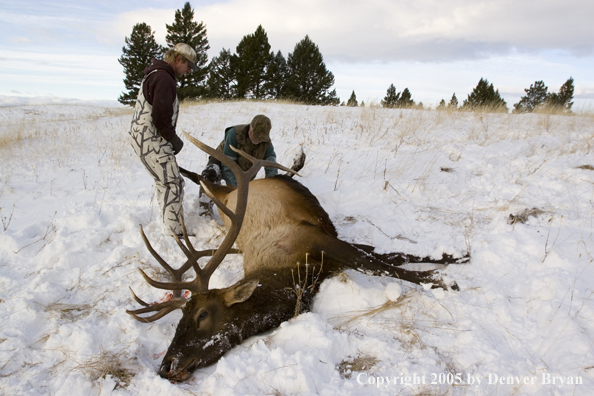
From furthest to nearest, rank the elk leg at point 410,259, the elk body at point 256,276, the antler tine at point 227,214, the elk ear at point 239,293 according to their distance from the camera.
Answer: the elk leg at point 410,259, the antler tine at point 227,214, the elk ear at point 239,293, the elk body at point 256,276

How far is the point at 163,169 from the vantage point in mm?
4012

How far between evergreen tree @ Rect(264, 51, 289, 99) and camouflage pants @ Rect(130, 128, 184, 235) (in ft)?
101

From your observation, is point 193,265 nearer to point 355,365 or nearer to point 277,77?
point 355,365

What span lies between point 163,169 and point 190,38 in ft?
98.4

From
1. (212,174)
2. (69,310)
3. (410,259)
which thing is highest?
(212,174)

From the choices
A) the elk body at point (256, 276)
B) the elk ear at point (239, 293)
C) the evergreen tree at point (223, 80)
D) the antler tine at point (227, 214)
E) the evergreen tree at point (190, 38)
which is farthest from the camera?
the evergreen tree at point (223, 80)

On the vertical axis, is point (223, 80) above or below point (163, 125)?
above

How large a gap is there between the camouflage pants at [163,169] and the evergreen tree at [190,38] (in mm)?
26796

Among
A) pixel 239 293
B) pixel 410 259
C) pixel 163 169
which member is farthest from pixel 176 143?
pixel 410 259

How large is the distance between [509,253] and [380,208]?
5.71 ft

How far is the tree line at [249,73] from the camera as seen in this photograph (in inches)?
1161

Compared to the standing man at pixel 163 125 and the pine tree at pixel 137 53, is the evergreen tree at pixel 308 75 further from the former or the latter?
the standing man at pixel 163 125

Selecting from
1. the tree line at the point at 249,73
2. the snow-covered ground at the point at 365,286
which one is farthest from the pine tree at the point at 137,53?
the snow-covered ground at the point at 365,286

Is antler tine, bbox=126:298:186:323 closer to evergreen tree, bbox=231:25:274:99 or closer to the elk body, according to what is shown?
the elk body
